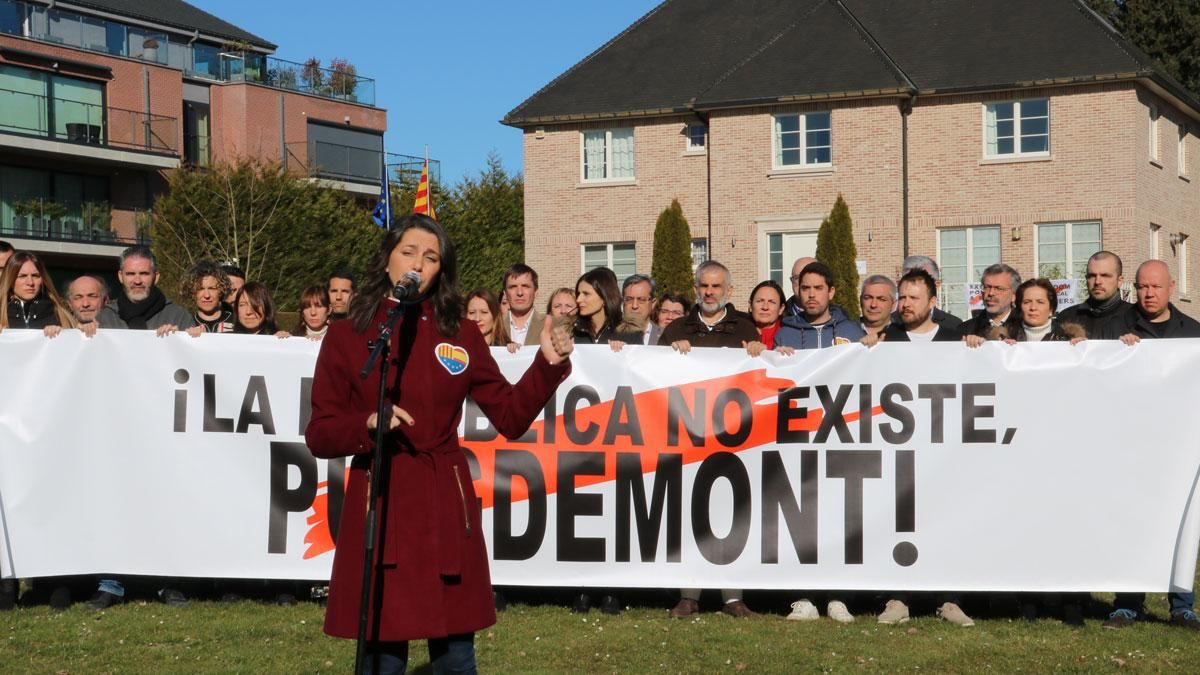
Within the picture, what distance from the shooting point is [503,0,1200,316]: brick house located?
3512 centimetres

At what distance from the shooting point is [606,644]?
7.92m

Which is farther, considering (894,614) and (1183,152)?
(1183,152)

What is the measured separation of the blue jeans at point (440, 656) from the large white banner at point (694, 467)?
382 centimetres

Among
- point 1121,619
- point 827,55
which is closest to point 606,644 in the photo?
point 1121,619

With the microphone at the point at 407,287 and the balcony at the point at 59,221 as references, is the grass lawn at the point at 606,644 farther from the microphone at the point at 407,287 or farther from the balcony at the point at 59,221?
the balcony at the point at 59,221

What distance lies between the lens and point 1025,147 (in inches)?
1405

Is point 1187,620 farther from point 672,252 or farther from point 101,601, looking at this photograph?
point 672,252

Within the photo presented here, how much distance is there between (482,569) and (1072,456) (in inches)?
185

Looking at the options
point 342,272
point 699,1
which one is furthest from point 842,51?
point 342,272

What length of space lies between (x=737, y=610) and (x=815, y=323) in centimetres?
187

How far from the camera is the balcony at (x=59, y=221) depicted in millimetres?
44750

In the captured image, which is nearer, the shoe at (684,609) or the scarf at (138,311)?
the shoe at (684,609)

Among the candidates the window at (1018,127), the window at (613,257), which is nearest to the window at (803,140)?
the window at (1018,127)

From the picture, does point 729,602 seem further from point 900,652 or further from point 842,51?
point 842,51
